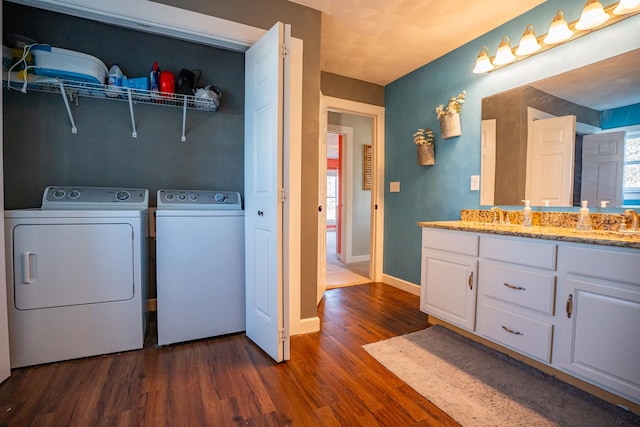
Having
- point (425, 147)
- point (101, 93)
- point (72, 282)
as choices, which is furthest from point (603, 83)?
point (72, 282)

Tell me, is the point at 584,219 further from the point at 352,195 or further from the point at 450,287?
the point at 352,195

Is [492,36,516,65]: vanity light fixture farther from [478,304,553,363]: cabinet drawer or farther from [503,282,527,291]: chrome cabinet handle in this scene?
[478,304,553,363]: cabinet drawer

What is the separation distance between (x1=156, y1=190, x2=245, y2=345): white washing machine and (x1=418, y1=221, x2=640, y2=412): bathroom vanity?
4.92 ft

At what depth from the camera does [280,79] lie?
1.64 meters

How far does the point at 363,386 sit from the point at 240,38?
7.41 feet

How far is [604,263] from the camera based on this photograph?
4.35 ft

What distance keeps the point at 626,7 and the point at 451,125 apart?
3.83ft

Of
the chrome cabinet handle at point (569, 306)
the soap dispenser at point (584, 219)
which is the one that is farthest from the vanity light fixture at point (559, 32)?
the chrome cabinet handle at point (569, 306)

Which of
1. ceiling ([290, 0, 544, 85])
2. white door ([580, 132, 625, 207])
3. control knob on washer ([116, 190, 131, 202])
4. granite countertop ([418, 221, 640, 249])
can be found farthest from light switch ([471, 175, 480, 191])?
control knob on washer ([116, 190, 131, 202])

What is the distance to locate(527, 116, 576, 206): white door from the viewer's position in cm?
189

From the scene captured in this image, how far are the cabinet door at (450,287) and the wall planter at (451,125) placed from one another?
3.68 feet

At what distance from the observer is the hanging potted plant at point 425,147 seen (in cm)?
280

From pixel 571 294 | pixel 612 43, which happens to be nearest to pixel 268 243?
pixel 571 294

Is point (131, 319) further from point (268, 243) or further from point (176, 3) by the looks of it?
point (176, 3)
